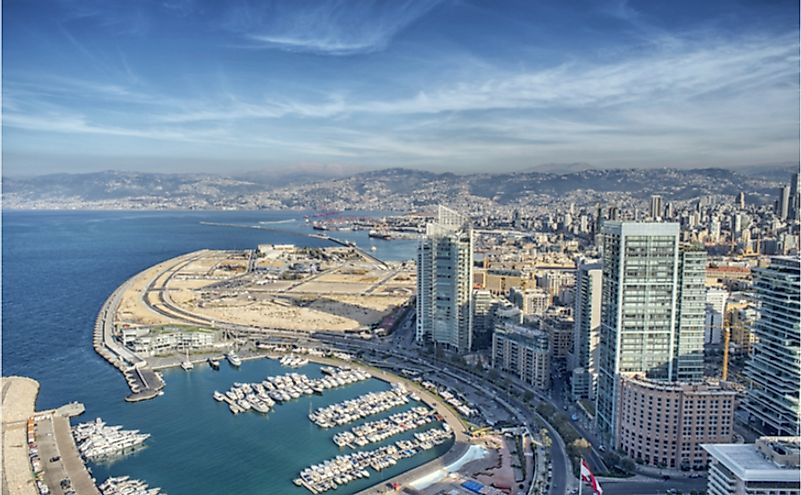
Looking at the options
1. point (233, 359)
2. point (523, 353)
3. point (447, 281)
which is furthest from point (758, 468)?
point (233, 359)

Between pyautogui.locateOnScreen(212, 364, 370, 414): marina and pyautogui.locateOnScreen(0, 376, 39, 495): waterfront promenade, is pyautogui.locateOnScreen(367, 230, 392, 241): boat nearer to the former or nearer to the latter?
pyautogui.locateOnScreen(212, 364, 370, 414): marina

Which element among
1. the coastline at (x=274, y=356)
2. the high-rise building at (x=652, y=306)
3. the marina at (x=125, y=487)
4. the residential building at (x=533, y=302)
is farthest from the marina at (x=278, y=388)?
the residential building at (x=533, y=302)

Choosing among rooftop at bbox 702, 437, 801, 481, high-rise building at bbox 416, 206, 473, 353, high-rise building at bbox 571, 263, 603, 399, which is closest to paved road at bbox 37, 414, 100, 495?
rooftop at bbox 702, 437, 801, 481

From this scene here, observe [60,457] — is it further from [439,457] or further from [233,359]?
[439,457]

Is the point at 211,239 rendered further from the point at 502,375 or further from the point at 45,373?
the point at 502,375

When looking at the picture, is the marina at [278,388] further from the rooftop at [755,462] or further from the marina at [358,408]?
the rooftop at [755,462]

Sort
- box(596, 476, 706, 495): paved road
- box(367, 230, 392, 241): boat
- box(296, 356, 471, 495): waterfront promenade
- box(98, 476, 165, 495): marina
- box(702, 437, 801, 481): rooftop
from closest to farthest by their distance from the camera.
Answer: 1. box(702, 437, 801, 481): rooftop
2. box(596, 476, 706, 495): paved road
3. box(98, 476, 165, 495): marina
4. box(296, 356, 471, 495): waterfront promenade
5. box(367, 230, 392, 241): boat

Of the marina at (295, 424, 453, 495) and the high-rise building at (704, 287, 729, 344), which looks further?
the high-rise building at (704, 287, 729, 344)

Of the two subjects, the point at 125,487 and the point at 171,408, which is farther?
the point at 171,408
